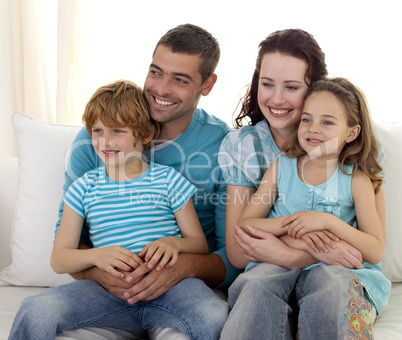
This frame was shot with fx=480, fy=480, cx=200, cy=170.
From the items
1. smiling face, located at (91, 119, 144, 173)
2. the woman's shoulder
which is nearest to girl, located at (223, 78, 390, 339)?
the woman's shoulder

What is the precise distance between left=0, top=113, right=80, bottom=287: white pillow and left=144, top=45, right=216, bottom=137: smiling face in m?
0.37

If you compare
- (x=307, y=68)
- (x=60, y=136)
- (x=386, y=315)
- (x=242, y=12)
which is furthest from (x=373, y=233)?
(x=242, y=12)

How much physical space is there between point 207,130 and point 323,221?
0.59 m

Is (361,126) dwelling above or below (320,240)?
above

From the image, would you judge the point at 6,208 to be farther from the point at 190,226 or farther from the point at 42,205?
the point at 190,226

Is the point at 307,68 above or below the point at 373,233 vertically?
above

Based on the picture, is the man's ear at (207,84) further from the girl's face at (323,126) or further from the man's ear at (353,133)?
the man's ear at (353,133)

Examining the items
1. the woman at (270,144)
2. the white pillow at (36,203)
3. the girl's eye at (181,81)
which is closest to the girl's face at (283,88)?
the woman at (270,144)

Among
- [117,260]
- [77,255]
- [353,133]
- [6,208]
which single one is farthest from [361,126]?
[6,208]

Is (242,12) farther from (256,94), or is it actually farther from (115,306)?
(115,306)

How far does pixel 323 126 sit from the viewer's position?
1470mm

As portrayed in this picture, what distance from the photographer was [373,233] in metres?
1.42

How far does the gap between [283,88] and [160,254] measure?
26.4 inches

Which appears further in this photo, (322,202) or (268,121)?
(268,121)
